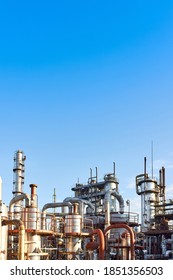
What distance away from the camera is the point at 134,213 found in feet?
133

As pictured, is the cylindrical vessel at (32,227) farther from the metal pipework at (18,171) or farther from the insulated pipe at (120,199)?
the insulated pipe at (120,199)

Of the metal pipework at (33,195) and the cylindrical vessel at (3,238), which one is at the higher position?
the metal pipework at (33,195)

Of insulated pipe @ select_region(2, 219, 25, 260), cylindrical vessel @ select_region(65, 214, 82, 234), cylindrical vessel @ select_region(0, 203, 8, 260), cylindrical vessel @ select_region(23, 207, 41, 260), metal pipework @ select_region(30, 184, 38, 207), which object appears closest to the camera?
cylindrical vessel @ select_region(0, 203, 8, 260)

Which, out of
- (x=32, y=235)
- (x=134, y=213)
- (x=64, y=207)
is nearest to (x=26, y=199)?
(x=32, y=235)

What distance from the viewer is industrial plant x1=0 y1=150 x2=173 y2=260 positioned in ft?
79.2

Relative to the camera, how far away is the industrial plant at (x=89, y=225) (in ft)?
79.2

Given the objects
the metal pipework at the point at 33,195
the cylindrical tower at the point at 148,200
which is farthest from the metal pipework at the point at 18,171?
the metal pipework at the point at 33,195

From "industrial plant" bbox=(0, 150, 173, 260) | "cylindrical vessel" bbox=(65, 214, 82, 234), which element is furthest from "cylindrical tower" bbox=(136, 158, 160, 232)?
"cylindrical vessel" bbox=(65, 214, 82, 234)

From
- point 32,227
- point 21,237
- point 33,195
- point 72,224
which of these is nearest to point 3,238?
point 21,237

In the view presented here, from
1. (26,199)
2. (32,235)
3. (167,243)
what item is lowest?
(167,243)

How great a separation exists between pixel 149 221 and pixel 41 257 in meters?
20.6

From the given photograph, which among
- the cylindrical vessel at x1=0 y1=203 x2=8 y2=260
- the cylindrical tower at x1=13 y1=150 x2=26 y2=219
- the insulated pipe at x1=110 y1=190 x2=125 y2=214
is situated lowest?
the cylindrical vessel at x1=0 y1=203 x2=8 y2=260

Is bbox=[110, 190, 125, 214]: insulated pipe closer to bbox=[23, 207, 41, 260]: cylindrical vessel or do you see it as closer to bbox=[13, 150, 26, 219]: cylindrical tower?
bbox=[13, 150, 26, 219]: cylindrical tower
